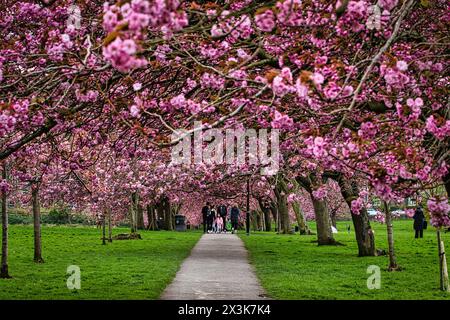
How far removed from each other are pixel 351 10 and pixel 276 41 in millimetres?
2569

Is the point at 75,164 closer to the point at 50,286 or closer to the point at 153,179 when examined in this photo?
the point at 50,286

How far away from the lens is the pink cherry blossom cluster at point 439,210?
720cm

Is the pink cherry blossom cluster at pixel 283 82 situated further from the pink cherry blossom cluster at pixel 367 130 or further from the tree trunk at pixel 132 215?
the tree trunk at pixel 132 215

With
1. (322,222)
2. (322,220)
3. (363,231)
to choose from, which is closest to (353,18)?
(363,231)

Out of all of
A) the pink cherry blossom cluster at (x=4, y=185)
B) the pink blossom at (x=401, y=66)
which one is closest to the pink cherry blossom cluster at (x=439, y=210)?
the pink blossom at (x=401, y=66)

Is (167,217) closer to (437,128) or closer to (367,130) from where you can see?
(367,130)

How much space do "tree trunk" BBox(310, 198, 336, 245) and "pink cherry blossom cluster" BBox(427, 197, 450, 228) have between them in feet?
69.3

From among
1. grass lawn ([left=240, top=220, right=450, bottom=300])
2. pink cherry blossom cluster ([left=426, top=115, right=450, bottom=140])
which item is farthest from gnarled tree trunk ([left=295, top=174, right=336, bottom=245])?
pink cherry blossom cluster ([left=426, top=115, right=450, bottom=140])

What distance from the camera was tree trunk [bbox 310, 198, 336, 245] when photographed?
2858 centimetres

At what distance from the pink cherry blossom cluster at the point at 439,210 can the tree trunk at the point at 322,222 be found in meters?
21.1

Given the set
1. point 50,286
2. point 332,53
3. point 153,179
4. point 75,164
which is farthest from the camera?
point 153,179

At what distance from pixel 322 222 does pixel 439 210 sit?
22.3m

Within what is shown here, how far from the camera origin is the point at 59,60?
830 centimetres

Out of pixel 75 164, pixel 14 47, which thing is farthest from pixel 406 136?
pixel 75 164
